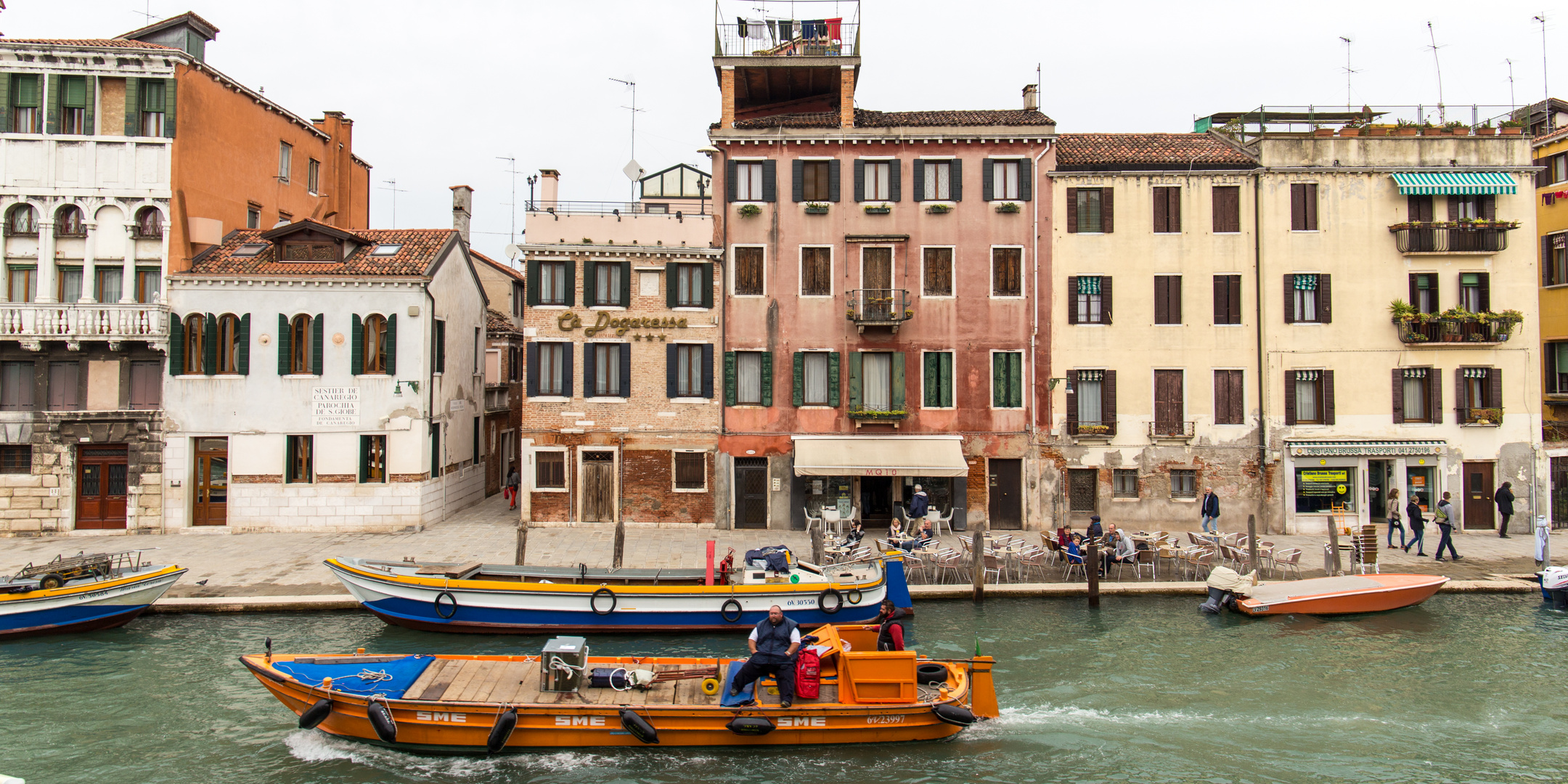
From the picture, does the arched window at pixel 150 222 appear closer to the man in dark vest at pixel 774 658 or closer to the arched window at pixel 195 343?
the arched window at pixel 195 343

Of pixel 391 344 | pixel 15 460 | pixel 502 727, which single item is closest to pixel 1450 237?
pixel 502 727

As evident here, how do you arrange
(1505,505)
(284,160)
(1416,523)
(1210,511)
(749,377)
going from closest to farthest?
(1416,523)
(1210,511)
(1505,505)
(749,377)
(284,160)

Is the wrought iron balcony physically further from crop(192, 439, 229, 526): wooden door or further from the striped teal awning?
the striped teal awning

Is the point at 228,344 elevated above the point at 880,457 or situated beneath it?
elevated above

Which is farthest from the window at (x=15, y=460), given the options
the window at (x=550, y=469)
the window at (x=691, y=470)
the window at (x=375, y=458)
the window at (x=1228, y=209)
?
the window at (x=1228, y=209)

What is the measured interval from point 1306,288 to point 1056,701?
57.6ft

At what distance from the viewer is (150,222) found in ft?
79.8

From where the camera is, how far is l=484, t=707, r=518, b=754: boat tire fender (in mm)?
11945

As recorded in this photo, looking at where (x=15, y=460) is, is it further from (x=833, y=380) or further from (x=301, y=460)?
(x=833, y=380)

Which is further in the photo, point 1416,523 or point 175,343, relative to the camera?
point 175,343

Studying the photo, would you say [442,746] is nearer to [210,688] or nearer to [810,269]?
[210,688]

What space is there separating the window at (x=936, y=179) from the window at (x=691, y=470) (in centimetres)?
1015

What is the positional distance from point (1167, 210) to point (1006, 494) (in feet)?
31.3

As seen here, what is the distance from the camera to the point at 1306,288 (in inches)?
982
